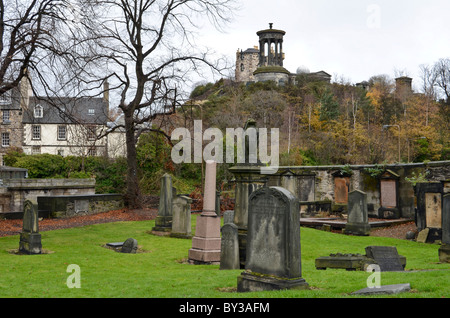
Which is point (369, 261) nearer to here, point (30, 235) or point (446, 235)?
point (446, 235)

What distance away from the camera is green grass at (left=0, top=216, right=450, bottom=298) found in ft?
23.5

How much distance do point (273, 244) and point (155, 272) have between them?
3.91 m

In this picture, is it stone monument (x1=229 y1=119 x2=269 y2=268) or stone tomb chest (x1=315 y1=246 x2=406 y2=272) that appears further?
stone monument (x1=229 y1=119 x2=269 y2=268)

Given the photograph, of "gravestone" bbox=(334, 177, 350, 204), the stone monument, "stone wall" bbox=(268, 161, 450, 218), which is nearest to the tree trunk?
"stone wall" bbox=(268, 161, 450, 218)

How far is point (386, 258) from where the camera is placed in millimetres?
10141

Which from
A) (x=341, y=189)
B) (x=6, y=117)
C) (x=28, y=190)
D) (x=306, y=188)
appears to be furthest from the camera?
(x=6, y=117)

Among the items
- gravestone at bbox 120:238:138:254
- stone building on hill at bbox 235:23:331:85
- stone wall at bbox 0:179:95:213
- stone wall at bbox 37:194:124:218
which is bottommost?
gravestone at bbox 120:238:138:254

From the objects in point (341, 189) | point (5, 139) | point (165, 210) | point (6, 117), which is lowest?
point (165, 210)

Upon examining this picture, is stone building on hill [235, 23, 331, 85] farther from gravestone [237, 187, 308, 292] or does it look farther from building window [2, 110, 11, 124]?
gravestone [237, 187, 308, 292]

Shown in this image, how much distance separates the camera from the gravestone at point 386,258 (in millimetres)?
9906

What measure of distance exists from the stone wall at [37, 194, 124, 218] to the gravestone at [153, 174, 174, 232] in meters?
6.16
